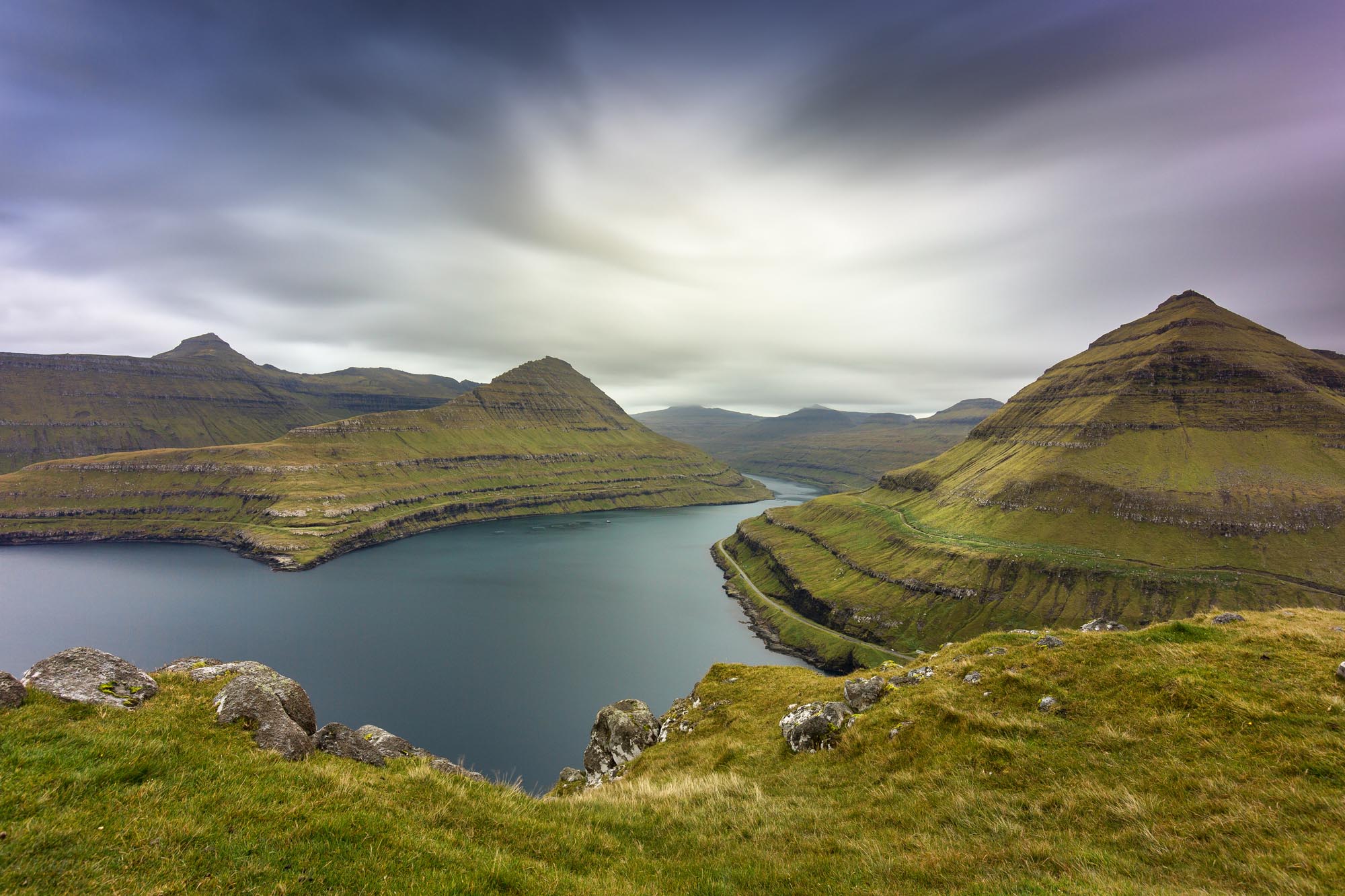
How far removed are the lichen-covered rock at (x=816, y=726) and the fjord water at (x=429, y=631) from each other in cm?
5712

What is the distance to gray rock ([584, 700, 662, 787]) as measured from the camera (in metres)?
26.2

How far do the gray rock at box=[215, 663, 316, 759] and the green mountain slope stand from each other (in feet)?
440

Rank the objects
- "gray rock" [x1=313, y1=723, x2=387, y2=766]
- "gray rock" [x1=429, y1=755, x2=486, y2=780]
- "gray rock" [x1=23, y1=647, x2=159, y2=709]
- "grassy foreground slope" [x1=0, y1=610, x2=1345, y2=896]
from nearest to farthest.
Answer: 1. "grassy foreground slope" [x1=0, y1=610, x2=1345, y2=896]
2. "gray rock" [x1=23, y1=647, x2=159, y2=709]
3. "gray rock" [x1=313, y1=723, x2=387, y2=766]
4. "gray rock" [x1=429, y1=755, x2=486, y2=780]

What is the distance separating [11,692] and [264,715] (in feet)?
16.0

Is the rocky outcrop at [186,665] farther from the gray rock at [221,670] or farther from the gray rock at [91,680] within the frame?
the gray rock at [91,680]

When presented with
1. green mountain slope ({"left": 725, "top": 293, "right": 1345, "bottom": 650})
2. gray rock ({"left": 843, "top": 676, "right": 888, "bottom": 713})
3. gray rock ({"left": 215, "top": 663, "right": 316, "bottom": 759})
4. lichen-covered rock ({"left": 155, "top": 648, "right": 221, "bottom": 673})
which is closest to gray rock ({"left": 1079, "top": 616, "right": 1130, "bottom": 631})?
gray rock ({"left": 843, "top": 676, "right": 888, "bottom": 713})

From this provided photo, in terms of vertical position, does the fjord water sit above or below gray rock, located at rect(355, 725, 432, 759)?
below

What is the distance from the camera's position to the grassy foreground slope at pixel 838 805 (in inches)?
332

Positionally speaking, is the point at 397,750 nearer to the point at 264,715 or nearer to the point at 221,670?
the point at 264,715

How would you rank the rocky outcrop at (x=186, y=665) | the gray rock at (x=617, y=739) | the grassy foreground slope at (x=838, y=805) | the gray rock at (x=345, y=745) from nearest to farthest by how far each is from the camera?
the grassy foreground slope at (x=838, y=805) < the gray rock at (x=345, y=745) < the rocky outcrop at (x=186, y=665) < the gray rock at (x=617, y=739)

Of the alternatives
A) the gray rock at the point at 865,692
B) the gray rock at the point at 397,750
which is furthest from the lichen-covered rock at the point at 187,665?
the gray rock at the point at 865,692

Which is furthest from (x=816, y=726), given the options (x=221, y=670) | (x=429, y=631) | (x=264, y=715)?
(x=429, y=631)

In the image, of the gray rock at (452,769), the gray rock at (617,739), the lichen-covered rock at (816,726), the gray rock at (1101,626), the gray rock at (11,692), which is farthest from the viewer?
the gray rock at (1101,626)

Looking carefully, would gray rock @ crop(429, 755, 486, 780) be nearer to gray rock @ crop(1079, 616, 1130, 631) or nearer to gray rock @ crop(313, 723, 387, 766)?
gray rock @ crop(313, 723, 387, 766)
